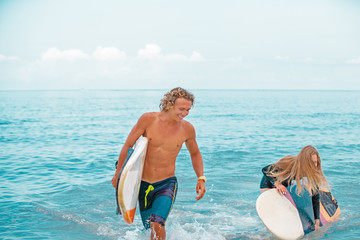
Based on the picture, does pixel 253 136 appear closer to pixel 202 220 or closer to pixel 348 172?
pixel 348 172

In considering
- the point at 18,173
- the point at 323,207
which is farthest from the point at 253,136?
the point at 323,207

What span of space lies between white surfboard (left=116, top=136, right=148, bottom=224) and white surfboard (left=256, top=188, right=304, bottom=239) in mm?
1898

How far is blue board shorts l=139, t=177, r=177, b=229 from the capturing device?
5113mm

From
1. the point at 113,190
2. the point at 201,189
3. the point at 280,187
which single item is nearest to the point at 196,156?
the point at 201,189

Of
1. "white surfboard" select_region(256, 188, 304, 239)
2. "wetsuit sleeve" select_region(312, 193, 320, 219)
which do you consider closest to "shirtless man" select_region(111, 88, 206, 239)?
"white surfboard" select_region(256, 188, 304, 239)

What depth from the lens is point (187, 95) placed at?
5.11 m

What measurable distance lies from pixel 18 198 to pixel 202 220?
4.03 meters

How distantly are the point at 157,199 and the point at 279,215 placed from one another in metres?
2.05

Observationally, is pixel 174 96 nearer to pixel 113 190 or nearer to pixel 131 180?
pixel 131 180

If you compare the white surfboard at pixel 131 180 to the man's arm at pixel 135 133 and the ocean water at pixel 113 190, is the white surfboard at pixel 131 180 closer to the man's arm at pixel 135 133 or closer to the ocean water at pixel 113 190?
the man's arm at pixel 135 133

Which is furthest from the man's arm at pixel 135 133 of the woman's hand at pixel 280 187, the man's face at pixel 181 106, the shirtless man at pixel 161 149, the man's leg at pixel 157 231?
the woman's hand at pixel 280 187

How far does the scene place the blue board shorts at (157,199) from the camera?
16.8ft

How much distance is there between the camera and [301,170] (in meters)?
5.95

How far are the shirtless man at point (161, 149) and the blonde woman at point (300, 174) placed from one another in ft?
4.26
